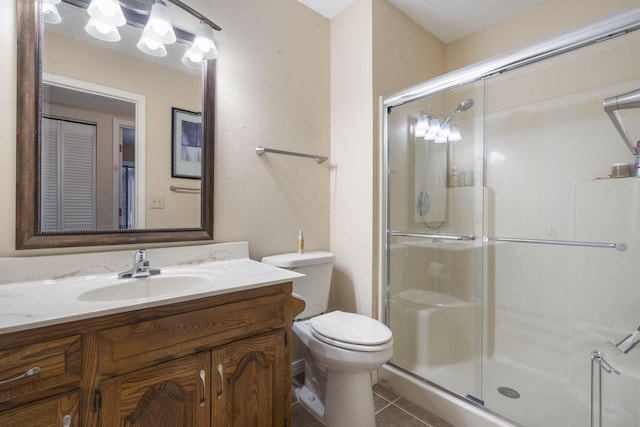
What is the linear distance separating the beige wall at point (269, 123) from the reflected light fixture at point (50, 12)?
1.32 feet

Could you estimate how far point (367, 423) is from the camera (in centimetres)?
136

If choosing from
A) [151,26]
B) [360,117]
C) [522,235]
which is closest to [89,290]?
[151,26]

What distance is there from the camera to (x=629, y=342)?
1421 millimetres

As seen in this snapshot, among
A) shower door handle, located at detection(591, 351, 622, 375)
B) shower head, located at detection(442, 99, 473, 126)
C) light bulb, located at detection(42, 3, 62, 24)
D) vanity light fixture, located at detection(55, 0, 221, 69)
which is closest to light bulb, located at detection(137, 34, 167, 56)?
vanity light fixture, located at detection(55, 0, 221, 69)

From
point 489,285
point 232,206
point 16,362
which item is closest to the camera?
point 16,362

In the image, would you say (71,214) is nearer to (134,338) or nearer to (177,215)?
(177,215)

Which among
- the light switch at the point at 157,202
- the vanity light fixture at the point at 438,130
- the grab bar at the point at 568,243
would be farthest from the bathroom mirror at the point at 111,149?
the grab bar at the point at 568,243

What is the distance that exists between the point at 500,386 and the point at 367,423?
2.77 ft

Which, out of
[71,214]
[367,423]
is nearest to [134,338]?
[71,214]

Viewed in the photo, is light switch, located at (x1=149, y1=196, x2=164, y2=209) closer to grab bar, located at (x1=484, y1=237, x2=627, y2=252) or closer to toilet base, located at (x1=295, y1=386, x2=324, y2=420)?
toilet base, located at (x1=295, y1=386, x2=324, y2=420)

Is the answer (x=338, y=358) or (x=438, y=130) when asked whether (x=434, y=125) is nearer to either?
(x=438, y=130)

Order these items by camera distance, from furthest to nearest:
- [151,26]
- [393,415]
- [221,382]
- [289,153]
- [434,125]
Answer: [434,125] < [289,153] < [393,415] < [151,26] < [221,382]

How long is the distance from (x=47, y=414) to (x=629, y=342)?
7.45 ft

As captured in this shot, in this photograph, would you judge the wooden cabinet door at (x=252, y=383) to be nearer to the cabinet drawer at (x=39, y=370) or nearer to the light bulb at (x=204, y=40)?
the cabinet drawer at (x=39, y=370)
